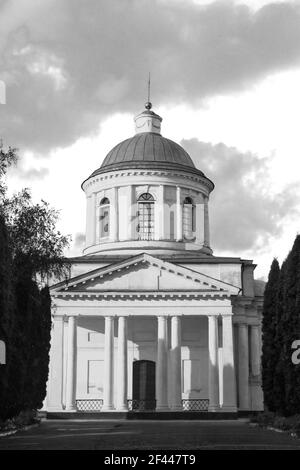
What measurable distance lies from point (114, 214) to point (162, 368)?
40.2ft

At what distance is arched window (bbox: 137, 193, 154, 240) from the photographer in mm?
46844

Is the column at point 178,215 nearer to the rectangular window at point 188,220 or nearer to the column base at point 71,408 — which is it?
the rectangular window at point 188,220

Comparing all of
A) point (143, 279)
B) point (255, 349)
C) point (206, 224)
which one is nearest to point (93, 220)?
point (206, 224)

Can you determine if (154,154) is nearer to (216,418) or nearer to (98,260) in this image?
(98,260)

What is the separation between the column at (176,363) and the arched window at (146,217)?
8.26m

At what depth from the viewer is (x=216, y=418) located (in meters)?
37.8

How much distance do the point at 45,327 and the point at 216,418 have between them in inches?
447

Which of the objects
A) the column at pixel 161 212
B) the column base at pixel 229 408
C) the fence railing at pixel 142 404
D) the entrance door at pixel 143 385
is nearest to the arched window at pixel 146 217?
the column at pixel 161 212

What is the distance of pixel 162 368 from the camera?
39250 millimetres

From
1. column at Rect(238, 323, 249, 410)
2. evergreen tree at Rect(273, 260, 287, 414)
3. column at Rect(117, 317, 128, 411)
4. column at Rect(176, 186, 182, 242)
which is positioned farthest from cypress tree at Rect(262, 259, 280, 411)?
column at Rect(176, 186, 182, 242)

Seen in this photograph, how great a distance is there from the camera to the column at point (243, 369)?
42.0 metres

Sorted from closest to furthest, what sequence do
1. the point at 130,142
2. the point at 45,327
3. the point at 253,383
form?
the point at 45,327 < the point at 253,383 < the point at 130,142
